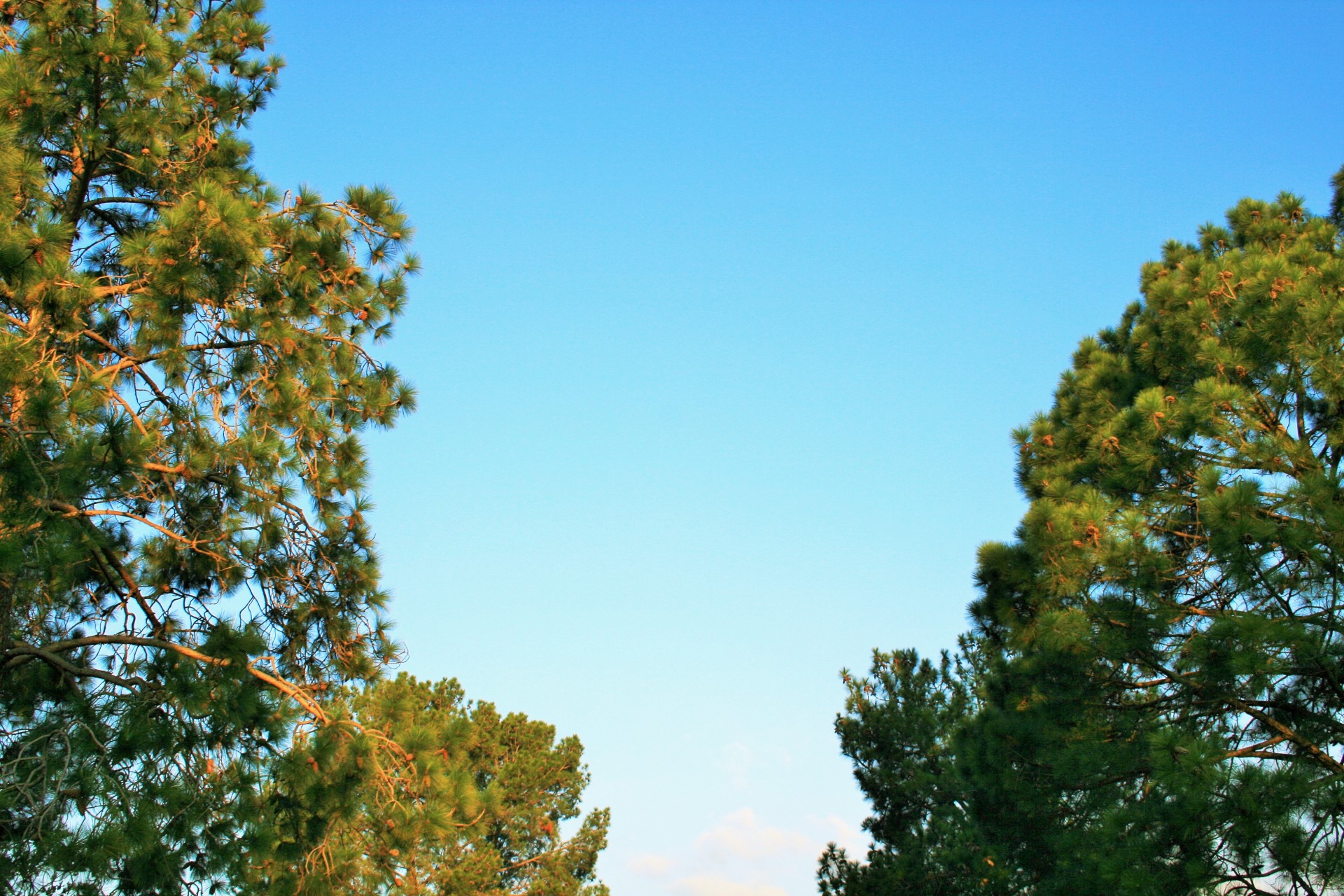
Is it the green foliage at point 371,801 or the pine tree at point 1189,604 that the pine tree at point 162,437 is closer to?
the green foliage at point 371,801

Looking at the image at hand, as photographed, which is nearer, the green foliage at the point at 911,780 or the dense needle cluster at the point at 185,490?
the dense needle cluster at the point at 185,490

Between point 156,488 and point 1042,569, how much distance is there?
22.4ft

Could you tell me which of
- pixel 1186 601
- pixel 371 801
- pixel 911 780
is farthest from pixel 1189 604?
pixel 911 780

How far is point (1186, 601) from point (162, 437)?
755cm

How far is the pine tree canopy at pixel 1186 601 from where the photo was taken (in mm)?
6359

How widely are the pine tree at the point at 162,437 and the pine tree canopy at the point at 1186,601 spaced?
18.0 ft

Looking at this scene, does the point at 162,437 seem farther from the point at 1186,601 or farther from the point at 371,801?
the point at 1186,601

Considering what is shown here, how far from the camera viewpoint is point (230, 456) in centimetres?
620

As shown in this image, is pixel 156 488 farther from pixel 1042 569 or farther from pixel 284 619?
pixel 1042 569

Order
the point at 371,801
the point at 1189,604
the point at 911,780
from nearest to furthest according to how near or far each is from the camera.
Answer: the point at 371,801
the point at 1189,604
the point at 911,780

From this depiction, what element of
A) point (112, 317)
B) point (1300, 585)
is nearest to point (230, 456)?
point (112, 317)

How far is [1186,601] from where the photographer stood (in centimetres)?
780

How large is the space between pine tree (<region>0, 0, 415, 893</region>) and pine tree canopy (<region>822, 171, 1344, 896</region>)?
548 centimetres

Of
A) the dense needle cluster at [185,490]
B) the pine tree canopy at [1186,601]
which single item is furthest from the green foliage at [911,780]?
the dense needle cluster at [185,490]
